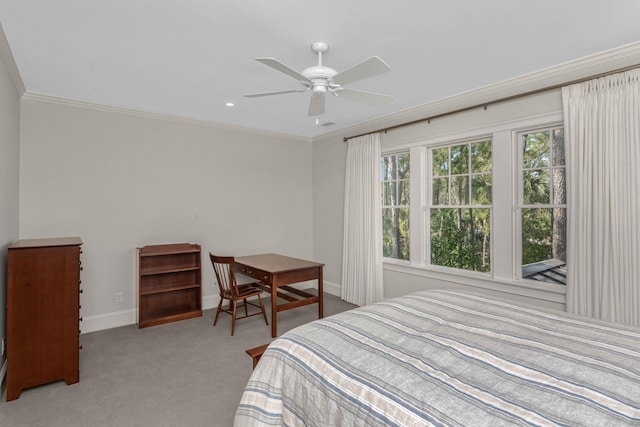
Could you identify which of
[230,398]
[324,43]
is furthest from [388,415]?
[324,43]

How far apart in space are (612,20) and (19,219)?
5235mm

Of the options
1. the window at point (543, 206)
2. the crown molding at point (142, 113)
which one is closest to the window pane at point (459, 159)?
the window at point (543, 206)

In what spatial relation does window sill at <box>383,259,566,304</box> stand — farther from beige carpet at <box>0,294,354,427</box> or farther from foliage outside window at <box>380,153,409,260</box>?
beige carpet at <box>0,294,354,427</box>

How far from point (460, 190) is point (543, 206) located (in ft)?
2.84

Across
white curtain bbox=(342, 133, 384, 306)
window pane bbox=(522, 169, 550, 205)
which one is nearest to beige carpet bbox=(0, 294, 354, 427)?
white curtain bbox=(342, 133, 384, 306)

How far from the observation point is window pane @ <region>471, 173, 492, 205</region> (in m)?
3.44

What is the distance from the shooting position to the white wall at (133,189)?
3484 millimetres

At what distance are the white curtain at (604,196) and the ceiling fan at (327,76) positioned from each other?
5.39 feet

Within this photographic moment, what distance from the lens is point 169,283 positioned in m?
4.15

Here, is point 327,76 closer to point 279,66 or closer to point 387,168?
point 279,66

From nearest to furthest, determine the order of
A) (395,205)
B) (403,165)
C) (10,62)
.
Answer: (10,62) → (403,165) → (395,205)

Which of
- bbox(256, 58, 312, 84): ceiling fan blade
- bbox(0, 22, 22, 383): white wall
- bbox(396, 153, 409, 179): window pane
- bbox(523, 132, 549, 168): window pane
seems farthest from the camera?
bbox(396, 153, 409, 179): window pane

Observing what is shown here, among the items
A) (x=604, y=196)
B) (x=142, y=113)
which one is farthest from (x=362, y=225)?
(x=142, y=113)

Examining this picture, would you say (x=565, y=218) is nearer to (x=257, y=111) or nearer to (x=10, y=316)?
(x=257, y=111)
